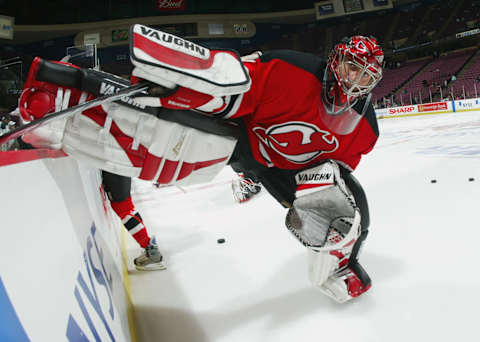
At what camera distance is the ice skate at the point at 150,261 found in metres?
1.45

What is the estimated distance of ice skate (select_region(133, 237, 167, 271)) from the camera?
145cm

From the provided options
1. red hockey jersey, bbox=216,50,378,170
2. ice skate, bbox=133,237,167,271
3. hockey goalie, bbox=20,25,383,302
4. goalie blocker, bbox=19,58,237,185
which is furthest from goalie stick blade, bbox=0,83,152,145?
ice skate, bbox=133,237,167,271

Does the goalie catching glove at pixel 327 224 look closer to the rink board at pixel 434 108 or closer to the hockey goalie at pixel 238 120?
the hockey goalie at pixel 238 120

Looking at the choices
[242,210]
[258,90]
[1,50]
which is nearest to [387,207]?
[242,210]

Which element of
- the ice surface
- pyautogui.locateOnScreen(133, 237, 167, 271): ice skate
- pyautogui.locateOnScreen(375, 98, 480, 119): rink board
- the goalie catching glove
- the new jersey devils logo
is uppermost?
the new jersey devils logo

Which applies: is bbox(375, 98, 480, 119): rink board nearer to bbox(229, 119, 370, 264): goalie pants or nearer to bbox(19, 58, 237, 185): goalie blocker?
bbox(229, 119, 370, 264): goalie pants

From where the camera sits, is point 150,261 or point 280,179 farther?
point 150,261

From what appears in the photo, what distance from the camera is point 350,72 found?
94 cm

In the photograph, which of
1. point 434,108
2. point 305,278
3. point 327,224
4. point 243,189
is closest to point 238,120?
point 327,224

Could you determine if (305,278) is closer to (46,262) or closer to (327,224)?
(327,224)

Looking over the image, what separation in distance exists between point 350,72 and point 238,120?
38 centimetres

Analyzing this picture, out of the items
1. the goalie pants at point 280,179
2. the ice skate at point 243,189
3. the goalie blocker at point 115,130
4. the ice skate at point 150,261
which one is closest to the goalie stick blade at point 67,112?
the goalie blocker at point 115,130

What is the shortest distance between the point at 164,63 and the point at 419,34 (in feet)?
64.8

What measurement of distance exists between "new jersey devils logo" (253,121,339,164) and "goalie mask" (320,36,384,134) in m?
0.08
